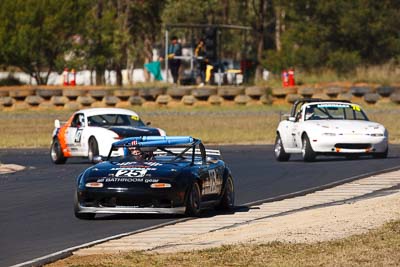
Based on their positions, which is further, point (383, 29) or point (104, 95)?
point (383, 29)

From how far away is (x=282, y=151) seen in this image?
2903 centimetres

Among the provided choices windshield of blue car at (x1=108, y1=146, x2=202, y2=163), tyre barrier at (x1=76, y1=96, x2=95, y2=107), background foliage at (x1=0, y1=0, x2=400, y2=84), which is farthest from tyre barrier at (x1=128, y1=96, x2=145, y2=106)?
windshield of blue car at (x1=108, y1=146, x2=202, y2=163)

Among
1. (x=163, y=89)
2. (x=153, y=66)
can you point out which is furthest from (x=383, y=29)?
(x=163, y=89)

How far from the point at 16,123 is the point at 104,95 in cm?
502

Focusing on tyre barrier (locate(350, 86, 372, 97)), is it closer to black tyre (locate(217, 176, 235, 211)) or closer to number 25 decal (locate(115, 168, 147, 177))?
black tyre (locate(217, 176, 235, 211))

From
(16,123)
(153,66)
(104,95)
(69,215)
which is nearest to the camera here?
(69,215)

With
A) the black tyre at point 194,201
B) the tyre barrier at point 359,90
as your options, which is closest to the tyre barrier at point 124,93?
the tyre barrier at point 359,90

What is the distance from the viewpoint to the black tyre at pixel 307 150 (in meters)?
28.2

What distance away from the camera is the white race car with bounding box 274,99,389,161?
2786 cm

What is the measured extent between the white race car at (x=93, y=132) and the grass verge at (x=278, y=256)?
15749 millimetres

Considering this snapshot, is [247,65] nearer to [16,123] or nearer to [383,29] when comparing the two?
[383,29]

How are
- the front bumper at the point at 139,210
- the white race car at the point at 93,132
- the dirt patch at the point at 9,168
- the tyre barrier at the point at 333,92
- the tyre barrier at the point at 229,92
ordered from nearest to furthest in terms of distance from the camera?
the front bumper at the point at 139,210, the dirt patch at the point at 9,168, the white race car at the point at 93,132, the tyre barrier at the point at 333,92, the tyre barrier at the point at 229,92

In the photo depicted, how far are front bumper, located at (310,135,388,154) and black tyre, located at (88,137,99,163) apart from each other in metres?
4.71

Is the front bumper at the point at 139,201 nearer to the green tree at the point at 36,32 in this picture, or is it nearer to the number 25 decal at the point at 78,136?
the number 25 decal at the point at 78,136
